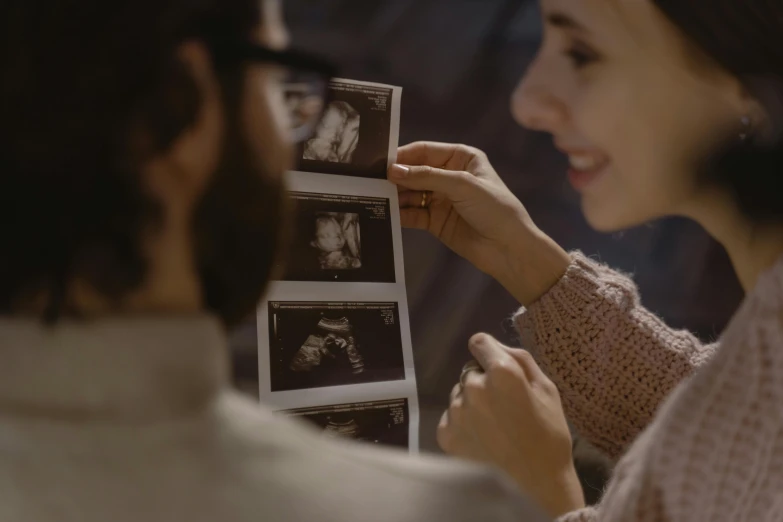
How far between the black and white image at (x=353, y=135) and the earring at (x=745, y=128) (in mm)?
316

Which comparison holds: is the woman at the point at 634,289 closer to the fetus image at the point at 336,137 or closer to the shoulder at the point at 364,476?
the fetus image at the point at 336,137

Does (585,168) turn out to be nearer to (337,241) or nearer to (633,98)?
(633,98)

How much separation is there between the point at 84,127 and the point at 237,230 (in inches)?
3.3

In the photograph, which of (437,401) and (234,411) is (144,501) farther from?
(437,401)

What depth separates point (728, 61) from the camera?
1.59 ft

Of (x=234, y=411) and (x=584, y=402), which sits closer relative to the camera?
(x=234, y=411)

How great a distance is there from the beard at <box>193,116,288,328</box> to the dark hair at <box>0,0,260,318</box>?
3cm

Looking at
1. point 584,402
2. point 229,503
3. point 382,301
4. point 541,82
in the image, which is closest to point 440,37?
point 541,82

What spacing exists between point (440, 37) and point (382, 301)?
29 centimetres

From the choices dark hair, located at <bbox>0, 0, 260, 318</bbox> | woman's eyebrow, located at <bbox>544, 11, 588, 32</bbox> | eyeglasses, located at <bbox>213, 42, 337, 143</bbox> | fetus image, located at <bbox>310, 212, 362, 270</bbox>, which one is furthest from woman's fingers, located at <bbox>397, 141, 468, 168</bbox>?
dark hair, located at <bbox>0, 0, 260, 318</bbox>

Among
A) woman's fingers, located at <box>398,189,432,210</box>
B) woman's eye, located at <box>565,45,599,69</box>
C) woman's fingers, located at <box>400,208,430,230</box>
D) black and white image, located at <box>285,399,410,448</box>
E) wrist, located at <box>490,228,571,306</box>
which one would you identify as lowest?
black and white image, located at <box>285,399,410,448</box>

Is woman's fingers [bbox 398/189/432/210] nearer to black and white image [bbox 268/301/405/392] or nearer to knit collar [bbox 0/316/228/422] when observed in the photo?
black and white image [bbox 268/301/405/392]

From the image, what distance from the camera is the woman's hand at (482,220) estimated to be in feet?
2.40

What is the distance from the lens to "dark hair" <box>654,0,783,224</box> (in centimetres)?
47
